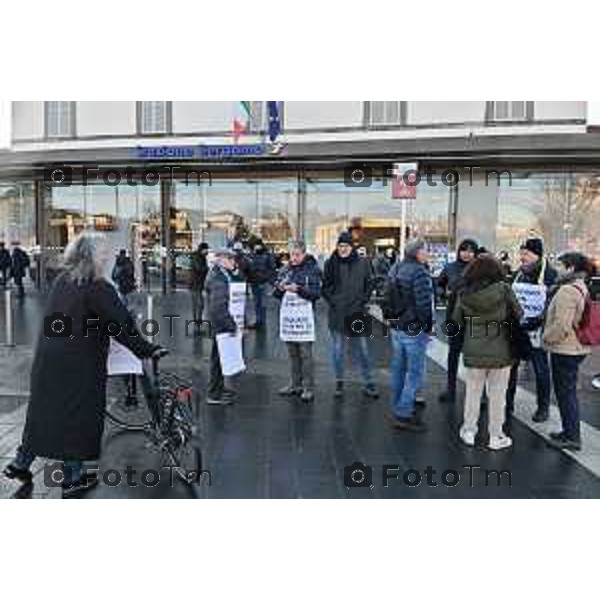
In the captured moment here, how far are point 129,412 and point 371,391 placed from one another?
2.67m

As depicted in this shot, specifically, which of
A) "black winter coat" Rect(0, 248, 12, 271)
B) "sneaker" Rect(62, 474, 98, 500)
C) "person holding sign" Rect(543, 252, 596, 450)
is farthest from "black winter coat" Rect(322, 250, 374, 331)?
"black winter coat" Rect(0, 248, 12, 271)

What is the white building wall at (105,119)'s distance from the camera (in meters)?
18.4

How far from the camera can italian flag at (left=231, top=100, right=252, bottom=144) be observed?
16087 millimetres

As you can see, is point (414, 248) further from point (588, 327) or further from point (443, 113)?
point (443, 113)

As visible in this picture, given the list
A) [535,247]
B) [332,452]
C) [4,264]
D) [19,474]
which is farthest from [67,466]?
[4,264]

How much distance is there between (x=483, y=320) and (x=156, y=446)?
9.70 feet

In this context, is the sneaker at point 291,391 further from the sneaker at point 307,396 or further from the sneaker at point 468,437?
the sneaker at point 468,437

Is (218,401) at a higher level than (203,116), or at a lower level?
lower

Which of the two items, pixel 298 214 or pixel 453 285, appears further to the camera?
pixel 298 214

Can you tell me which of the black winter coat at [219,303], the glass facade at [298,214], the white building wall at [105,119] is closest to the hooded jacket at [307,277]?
the black winter coat at [219,303]

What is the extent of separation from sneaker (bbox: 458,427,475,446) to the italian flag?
12.2 meters

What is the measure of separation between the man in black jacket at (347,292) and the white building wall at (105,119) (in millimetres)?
13782

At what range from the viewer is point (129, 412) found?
591cm

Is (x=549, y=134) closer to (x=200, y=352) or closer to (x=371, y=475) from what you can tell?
(x=200, y=352)
